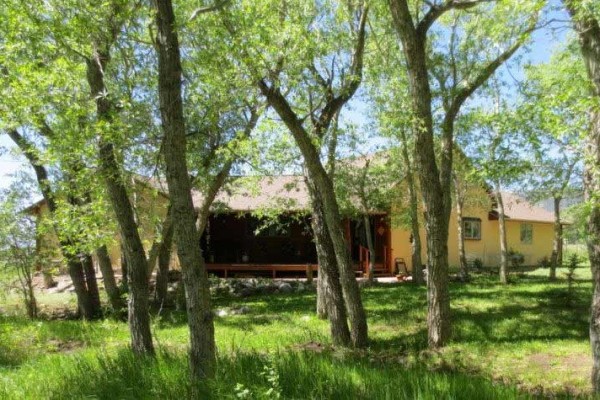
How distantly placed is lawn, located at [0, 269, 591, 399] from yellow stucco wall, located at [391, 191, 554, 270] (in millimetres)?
8198

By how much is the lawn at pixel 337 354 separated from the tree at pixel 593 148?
2.51 feet

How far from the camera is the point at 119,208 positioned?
7168mm

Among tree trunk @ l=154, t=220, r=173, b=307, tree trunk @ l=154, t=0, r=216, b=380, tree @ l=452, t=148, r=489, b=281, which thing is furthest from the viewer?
tree @ l=452, t=148, r=489, b=281

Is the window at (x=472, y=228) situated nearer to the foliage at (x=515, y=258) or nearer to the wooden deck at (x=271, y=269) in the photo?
the foliage at (x=515, y=258)

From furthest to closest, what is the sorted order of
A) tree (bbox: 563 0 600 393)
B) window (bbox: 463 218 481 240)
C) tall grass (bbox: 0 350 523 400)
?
window (bbox: 463 218 481 240) < tree (bbox: 563 0 600 393) < tall grass (bbox: 0 350 523 400)

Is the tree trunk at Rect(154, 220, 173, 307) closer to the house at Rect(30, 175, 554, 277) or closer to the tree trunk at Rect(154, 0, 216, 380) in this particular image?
the house at Rect(30, 175, 554, 277)

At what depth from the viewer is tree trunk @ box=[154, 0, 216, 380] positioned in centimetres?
515

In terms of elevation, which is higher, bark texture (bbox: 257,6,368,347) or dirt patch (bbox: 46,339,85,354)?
bark texture (bbox: 257,6,368,347)

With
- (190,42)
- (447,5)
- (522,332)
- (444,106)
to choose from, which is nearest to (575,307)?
(522,332)

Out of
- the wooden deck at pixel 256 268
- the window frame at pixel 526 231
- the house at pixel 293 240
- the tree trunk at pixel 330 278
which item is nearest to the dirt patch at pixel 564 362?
the tree trunk at pixel 330 278

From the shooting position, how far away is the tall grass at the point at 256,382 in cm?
416

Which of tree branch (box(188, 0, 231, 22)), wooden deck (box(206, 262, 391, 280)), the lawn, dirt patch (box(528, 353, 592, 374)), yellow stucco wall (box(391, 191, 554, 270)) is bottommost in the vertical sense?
dirt patch (box(528, 353, 592, 374))

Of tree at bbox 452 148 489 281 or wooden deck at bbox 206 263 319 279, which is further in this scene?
wooden deck at bbox 206 263 319 279

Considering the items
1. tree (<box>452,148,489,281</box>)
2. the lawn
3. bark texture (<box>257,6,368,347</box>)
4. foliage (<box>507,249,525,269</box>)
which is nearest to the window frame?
foliage (<box>507,249,525,269</box>)
